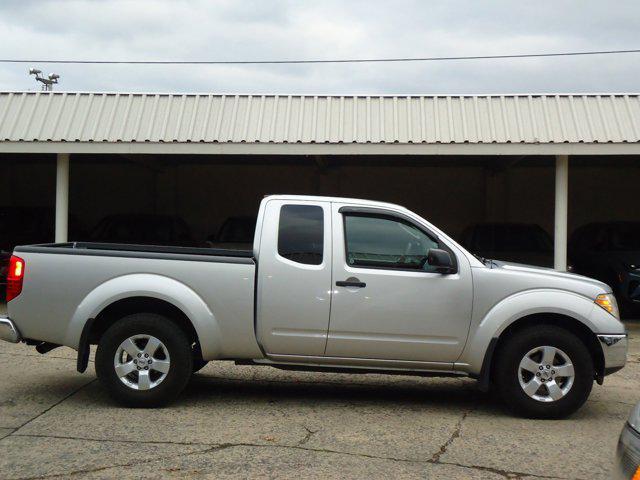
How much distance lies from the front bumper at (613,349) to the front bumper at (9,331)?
16.0ft

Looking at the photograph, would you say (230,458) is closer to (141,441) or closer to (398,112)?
(141,441)

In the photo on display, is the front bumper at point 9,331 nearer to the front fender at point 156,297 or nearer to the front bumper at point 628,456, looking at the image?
the front fender at point 156,297

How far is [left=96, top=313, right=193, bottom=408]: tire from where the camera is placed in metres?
6.26

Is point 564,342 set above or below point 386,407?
above

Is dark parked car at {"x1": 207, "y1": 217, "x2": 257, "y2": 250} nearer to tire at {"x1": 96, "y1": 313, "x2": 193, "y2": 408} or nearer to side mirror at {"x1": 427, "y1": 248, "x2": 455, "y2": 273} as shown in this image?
tire at {"x1": 96, "y1": 313, "x2": 193, "y2": 408}

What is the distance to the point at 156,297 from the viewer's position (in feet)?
20.6

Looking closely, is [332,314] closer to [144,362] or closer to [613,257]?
[144,362]

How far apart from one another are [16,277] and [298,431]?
2757 millimetres

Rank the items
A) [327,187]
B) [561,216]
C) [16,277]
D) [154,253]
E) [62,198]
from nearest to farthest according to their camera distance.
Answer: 1. [16,277]
2. [154,253]
3. [561,216]
4. [62,198]
5. [327,187]

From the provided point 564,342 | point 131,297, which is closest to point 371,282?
point 564,342

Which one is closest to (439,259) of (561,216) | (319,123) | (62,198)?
(319,123)

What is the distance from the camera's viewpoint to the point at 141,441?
5410 mm

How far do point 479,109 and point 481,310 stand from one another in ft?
23.1

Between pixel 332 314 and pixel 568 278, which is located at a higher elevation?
pixel 568 278
